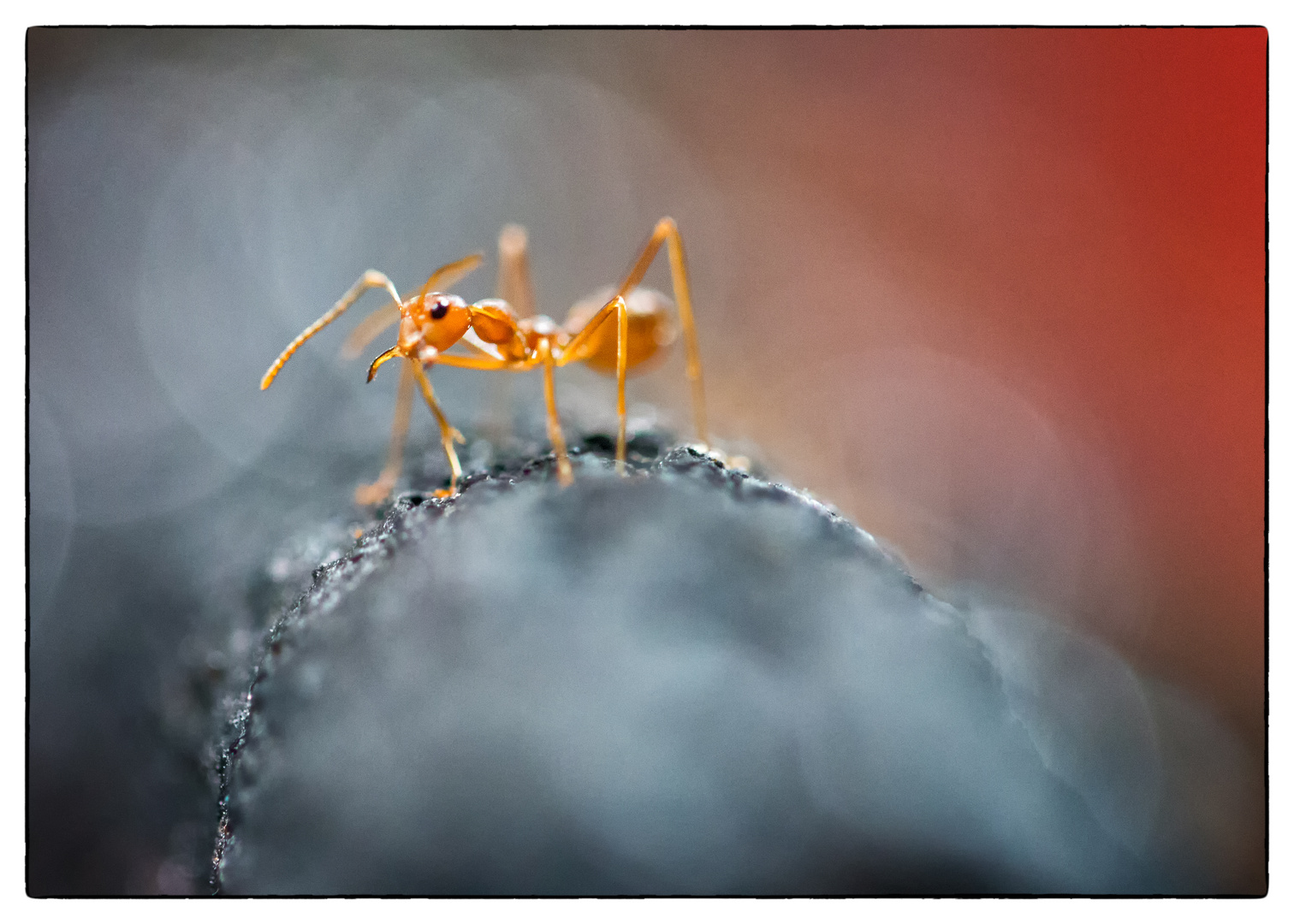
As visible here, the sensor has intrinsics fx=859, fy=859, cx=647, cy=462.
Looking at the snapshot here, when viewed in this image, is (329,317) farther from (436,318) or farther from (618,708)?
(618,708)

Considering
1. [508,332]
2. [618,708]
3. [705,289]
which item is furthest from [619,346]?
[618,708]

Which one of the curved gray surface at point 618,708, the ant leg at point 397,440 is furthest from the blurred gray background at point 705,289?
the curved gray surface at point 618,708

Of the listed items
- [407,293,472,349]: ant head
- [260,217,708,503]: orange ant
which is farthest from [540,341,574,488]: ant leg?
[407,293,472,349]: ant head

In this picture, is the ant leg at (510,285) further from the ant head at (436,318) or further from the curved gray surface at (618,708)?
the curved gray surface at (618,708)

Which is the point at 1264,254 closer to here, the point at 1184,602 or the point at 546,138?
the point at 1184,602

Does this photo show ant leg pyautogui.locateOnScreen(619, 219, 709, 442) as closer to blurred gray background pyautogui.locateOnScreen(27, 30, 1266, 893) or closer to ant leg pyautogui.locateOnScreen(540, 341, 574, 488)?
blurred gray background pyautogui.locateOnScreen(27, 30, 1266, 893)

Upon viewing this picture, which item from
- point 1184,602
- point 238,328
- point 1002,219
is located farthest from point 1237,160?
point 238,328
